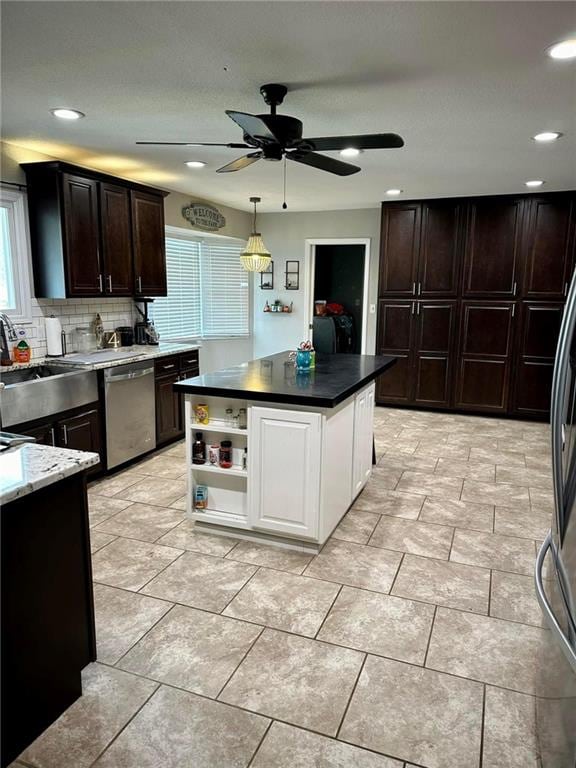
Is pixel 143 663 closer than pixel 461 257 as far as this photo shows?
Yes

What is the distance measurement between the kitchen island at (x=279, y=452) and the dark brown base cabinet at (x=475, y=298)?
2900mm

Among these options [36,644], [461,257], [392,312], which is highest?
[461,257]

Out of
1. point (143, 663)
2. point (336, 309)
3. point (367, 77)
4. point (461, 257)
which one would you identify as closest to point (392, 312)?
point (461, 257)

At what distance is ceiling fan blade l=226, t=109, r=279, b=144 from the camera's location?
2.18m

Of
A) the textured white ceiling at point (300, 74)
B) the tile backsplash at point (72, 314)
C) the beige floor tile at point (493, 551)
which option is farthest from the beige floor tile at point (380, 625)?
the tile backsplash at point (72, 314)

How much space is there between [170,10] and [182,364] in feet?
10.5

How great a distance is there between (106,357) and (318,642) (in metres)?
2.75

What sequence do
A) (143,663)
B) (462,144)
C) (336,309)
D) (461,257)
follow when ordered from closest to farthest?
(143,663) < (462,144) < (461,257) < (336,309)

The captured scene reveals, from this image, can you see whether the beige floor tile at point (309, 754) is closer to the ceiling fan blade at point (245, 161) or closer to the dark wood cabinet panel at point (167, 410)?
the ceiling fan blade at point (245, 161)

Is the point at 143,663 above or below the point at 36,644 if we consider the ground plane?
below

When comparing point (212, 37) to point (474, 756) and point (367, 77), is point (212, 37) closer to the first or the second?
point (367, 77)

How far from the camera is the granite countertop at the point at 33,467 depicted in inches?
58.5

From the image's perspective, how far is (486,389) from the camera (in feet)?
19.2

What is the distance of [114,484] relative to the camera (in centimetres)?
387
